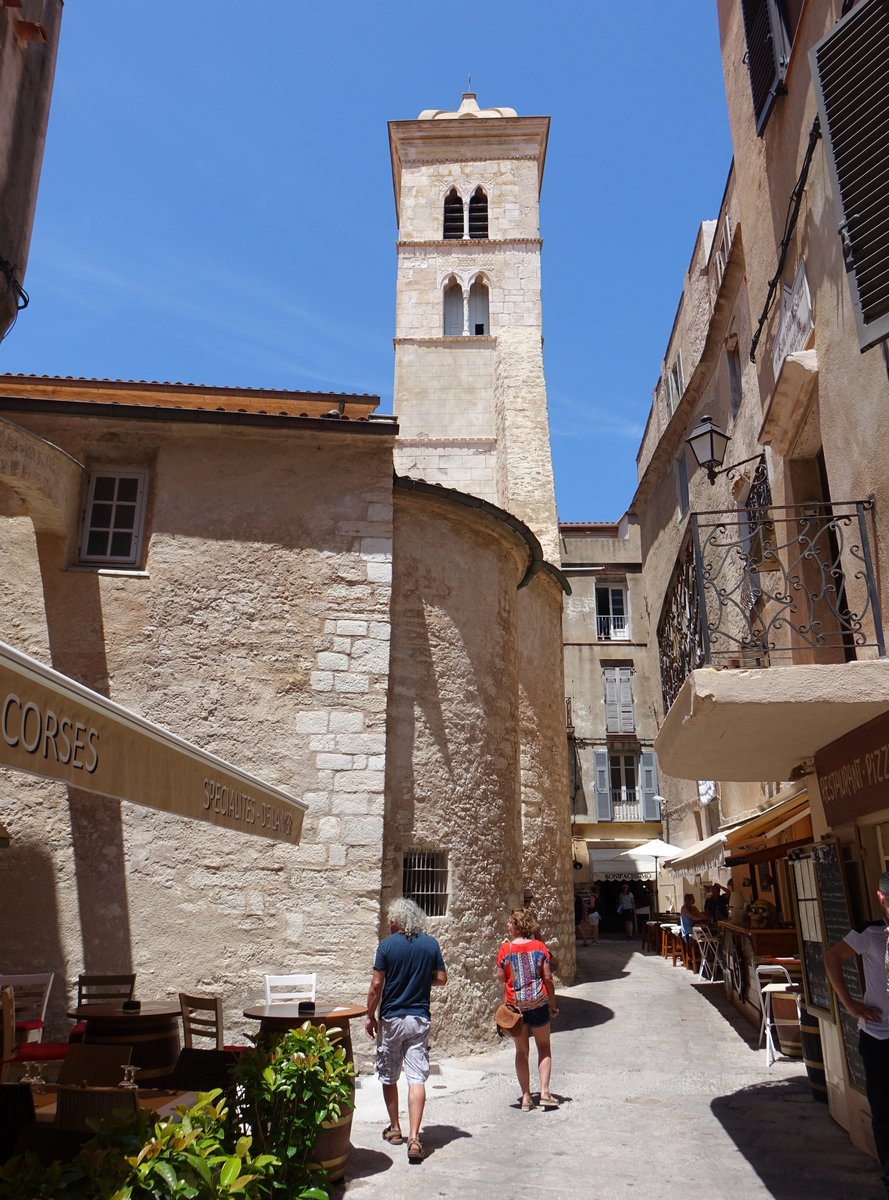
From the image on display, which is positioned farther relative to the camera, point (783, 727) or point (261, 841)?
point (261, 841)

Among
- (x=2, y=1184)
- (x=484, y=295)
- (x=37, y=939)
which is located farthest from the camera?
(x=484, y=295)

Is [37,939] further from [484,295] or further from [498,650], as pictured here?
[484,295]

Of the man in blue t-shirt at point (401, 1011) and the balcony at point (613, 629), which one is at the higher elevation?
the balcony at point (613, 629)

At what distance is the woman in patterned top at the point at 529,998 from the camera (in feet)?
21.0

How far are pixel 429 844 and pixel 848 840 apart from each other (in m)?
4.53

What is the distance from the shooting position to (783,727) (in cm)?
496

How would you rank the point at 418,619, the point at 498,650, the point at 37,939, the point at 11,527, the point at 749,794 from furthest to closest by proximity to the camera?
the point at 749,794 < the point at 498,650 < the point at 418,619 < the point at 11,527 < the point at 37,939

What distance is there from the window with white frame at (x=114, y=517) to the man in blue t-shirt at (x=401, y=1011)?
193 inches

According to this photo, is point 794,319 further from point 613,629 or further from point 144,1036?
point 613,629

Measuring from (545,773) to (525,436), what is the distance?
11162mm

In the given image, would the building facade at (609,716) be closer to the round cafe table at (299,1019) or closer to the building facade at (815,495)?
the building facade at (815,495)

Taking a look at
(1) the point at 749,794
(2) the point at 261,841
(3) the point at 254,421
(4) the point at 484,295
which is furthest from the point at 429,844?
(4) the point at 484,295

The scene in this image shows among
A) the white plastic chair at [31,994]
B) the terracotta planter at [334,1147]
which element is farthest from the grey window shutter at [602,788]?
the terracotta planter at [334,1147]

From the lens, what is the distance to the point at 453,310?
27.9 meters
